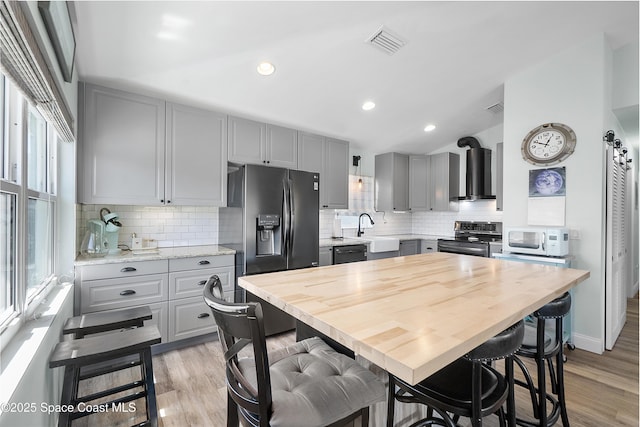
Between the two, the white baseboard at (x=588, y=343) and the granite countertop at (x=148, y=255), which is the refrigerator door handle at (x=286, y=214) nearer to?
the granite countertop at (x=148, y=255)

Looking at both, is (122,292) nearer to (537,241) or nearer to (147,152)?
(147,152)

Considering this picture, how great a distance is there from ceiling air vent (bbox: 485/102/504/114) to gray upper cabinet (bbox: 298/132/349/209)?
1.95 m

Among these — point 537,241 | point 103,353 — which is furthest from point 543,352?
point 103,353

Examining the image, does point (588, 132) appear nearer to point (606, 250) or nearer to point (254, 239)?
point (606, 250)

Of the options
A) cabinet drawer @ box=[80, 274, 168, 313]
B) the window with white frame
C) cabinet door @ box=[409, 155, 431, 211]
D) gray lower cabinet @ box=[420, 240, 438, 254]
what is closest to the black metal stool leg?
the window with white frame

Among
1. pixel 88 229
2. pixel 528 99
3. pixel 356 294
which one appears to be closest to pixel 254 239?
pixel 88 229

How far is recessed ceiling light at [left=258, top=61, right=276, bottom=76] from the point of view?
2629mm

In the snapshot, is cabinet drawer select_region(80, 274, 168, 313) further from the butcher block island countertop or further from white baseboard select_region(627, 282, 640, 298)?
white baseboard select_region(627, 282, 640, 298)

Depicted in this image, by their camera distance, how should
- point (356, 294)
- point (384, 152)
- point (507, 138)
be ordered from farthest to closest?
point (384, 152)
point (507, 138)
point (356, 294)

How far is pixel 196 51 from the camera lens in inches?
91.7

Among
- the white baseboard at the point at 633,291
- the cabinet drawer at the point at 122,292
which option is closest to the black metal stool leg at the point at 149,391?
the cabinet drawer at the point at 122,292

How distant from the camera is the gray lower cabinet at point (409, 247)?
4906mm

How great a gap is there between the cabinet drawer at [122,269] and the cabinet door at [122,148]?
0.57 meters

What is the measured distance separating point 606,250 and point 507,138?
4.71 ft
